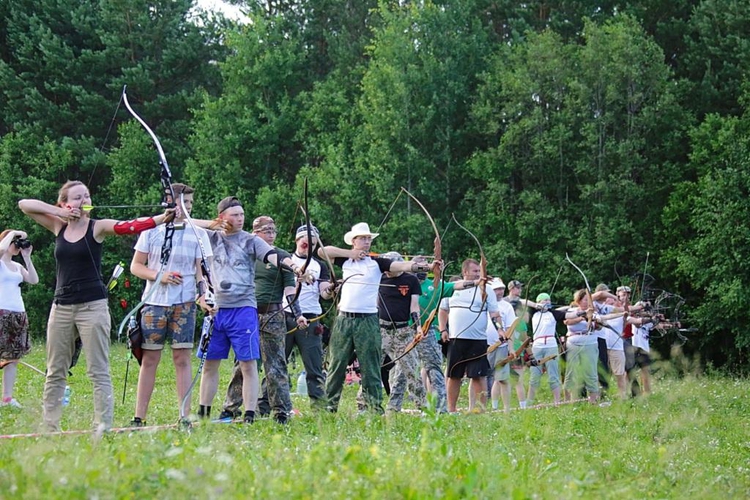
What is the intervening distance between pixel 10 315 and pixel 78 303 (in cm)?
332

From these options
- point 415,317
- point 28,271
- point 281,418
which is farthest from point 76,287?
point 415,317

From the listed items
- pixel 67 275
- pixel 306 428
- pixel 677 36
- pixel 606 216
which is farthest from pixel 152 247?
pixel 677 36

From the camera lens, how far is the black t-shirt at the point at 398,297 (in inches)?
408

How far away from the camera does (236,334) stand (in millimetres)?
7855

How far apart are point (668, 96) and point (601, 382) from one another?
50.3 ft

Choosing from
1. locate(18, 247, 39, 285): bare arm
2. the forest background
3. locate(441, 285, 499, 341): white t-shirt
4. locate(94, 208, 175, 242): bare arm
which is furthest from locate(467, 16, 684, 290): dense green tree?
locate(94, 208, 175, 242): bare arm

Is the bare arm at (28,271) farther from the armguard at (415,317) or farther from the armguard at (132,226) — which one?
the armguard at (415,317)

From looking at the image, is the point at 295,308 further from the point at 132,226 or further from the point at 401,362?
the point at 132,226

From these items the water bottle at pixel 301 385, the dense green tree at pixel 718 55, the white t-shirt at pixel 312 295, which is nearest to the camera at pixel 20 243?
the white t-shirt at pixel 312 295

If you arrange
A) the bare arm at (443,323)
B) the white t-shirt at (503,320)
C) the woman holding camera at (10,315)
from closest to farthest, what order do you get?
the woman holding camera at (10,315), the bare arm at (443,323), the white t-shirt at (503,320)

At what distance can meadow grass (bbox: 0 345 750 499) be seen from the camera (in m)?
4.52

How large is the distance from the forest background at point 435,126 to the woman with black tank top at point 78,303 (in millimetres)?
19744

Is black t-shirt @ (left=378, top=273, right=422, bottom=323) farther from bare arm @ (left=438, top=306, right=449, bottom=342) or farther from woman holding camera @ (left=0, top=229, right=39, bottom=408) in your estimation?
woman holding camera @ (left=0, top=229, right=39, bottom=408)

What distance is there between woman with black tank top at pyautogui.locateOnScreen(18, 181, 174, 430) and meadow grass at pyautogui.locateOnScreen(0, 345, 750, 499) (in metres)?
0.38
